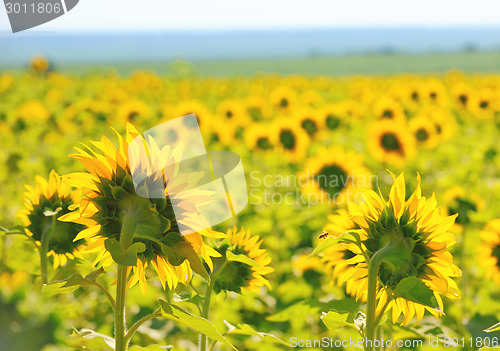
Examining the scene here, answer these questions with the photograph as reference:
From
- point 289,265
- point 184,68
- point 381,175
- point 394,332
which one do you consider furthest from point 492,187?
point 184,68

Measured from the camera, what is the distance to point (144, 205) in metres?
0.86

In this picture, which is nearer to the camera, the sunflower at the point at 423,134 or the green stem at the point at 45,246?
the green stem at the point at 45,246

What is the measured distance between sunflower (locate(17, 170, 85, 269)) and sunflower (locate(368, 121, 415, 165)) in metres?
3.14

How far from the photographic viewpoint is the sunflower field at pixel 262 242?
87 cm

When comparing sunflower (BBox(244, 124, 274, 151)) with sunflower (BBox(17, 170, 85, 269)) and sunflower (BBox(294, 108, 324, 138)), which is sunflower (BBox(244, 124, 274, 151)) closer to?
sunflower (BBox(294, 108, 324, 138))

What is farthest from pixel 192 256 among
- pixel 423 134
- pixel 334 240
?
pixel 423 134

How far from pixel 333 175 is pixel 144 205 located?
2475mm

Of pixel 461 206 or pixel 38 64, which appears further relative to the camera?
pixel 38 64

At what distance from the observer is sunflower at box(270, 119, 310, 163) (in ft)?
14.3

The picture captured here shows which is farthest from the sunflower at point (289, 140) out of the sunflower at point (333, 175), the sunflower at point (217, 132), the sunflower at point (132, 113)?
the sunflower at point (132, 113)

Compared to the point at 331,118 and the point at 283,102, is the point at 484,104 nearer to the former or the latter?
the point at 331,118

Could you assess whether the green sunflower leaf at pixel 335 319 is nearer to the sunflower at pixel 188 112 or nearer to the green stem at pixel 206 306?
the green stem at pixel 206 306

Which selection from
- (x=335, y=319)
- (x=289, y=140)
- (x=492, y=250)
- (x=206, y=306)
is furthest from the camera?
(x=289, y=140)

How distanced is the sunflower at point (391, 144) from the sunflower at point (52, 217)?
314 cm
